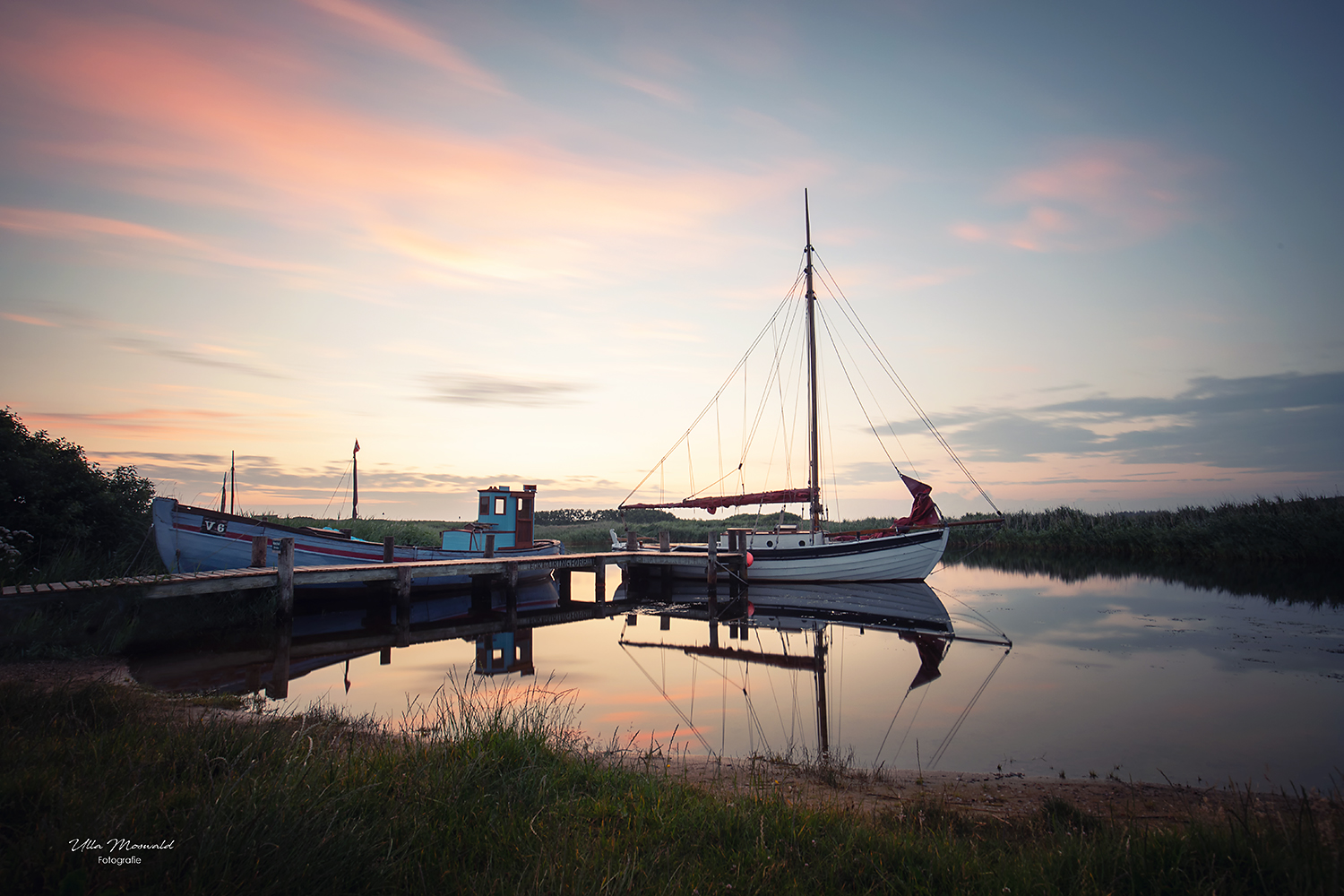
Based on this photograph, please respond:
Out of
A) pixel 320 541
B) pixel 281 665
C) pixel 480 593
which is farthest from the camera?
pixel 480 593

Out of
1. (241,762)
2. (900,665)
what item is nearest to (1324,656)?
(900,665)

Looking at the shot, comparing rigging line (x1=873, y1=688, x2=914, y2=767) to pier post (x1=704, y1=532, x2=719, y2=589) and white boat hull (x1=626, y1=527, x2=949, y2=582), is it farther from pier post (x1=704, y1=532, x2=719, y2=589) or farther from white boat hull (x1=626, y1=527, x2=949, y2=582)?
white boat hull (x1=626, y1=527, x2=949, y2=582)

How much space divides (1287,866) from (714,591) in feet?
66.2

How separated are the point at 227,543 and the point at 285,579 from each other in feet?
11.0

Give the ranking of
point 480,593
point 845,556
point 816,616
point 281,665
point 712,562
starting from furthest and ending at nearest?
point 845,556, point 712,562, point 480,593, point 816,616, point 281,665

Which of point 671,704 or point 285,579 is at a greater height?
point 285,579

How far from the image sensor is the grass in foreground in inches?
129

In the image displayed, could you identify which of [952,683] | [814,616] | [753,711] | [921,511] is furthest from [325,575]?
[921,511]

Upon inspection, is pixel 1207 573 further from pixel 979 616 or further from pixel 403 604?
pixel 403 604

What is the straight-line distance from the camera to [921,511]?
25609 millimetres

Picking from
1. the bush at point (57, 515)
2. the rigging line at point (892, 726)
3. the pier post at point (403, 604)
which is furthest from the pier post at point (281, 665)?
Result: the rigging line at point (892, 726)

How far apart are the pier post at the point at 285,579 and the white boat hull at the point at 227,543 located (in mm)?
485

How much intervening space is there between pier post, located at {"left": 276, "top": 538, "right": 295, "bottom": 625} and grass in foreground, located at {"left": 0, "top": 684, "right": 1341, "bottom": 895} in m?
10.5

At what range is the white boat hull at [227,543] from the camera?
16.4 metres
